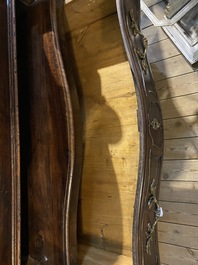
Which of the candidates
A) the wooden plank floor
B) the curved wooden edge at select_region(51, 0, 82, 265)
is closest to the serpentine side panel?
the curved wooden edge at select_region(51, 0, 82, 265)

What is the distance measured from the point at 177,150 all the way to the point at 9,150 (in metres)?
0.79

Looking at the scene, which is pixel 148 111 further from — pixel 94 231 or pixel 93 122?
pixel 94 231

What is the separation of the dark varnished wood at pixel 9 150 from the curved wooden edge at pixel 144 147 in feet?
0.95

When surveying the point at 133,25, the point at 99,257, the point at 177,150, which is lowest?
the point at 99,257

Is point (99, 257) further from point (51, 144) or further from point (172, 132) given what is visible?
point (172, 132)

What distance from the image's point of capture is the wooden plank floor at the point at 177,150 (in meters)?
1.10

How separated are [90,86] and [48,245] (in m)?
0.55

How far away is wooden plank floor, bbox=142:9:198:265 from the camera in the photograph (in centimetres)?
110

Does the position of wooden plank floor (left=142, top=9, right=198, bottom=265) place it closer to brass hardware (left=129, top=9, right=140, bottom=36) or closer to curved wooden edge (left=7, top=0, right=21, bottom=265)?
brass hardware (left=129, top=9, right=140, bottom=36)

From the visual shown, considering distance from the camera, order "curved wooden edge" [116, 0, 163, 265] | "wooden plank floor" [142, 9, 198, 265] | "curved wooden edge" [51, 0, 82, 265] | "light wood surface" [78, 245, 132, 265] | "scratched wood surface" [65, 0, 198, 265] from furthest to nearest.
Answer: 1. "wooden plank floor" [142, 9, 198, 265]
2. "scratched wood surface" [65, 0, 198, 265]
3. "light wood surface" [78, 245, 132, 265]
4. "curved wooden edge" [51, 0, 82, 265]
5. "curved wooden edge" [116, 0, 163, 265]

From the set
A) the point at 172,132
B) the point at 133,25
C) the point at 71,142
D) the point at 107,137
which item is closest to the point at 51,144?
the point at 71,142

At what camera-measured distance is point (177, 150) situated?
44.8 inches

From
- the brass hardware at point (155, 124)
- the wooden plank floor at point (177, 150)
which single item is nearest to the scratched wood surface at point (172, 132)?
the wooden plank floor at point (177, 150)

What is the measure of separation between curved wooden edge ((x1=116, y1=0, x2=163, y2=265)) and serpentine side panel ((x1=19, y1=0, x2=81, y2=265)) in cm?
19
